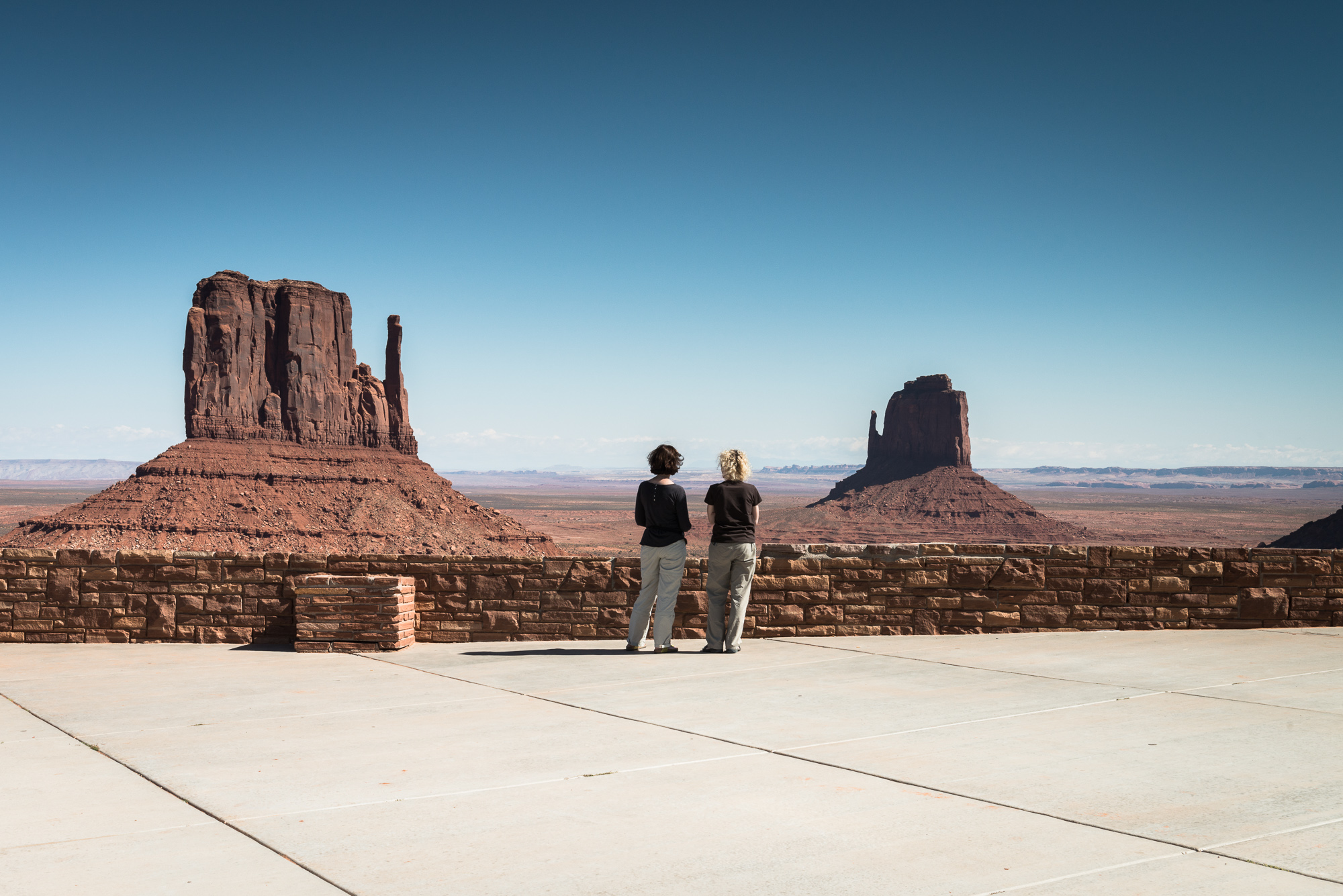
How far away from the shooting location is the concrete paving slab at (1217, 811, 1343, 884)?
3.69 meters

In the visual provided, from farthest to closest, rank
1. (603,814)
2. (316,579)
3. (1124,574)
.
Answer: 1. (1124,574)
2. (316,579)
3. (603,814)

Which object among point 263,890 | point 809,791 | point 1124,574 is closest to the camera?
point 263,890

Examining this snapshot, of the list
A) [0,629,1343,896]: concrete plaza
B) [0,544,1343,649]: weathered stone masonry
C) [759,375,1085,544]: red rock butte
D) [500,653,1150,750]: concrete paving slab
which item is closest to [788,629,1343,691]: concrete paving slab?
[0,629,1343,896]: concrete plaza

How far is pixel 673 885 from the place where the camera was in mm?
3625

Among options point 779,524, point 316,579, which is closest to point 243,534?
point 316,579

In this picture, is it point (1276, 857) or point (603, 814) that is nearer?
point (1276, 857)

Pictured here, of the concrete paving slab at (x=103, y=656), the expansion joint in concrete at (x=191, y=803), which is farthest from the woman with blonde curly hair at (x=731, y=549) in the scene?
the expansion joint in concrete at (x=191, y=803)

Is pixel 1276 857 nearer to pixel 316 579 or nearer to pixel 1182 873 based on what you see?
pixel 1182 873

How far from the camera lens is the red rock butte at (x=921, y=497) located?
112312 millimetres

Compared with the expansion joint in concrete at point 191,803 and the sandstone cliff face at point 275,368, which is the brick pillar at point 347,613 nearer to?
the expansion joint in concrete at point 191,803

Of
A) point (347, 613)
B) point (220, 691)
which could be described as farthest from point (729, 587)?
point (220, 691)

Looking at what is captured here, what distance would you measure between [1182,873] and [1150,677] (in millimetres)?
4250

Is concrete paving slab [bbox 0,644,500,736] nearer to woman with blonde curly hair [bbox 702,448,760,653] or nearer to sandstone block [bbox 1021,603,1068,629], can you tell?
woman with blonde curly hair [bbox 702,448,760,653]

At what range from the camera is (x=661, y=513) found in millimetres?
9086
